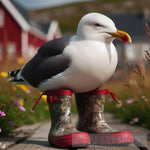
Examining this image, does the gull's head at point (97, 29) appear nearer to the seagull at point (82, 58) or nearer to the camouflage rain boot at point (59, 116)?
the seagull at point (82, 58)

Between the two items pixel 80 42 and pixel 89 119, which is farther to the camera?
pixel 89 119

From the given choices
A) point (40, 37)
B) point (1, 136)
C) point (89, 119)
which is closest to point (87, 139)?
point (89, 119)

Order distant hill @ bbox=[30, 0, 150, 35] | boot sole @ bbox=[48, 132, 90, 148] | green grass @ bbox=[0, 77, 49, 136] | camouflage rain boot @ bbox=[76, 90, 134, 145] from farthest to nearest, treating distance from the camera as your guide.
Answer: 1. distant hill @ bbox=[30, 0, 150, 35]
2. green grass @ bbox=[0, 77, 49, 136]
3. camouflage rain boot @ bbox=[76, 90, 134, 145]
4. boot sole @ bbox=[48, 132, 90, 148]

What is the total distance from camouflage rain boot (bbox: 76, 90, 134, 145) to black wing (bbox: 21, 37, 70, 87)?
15.2 inches

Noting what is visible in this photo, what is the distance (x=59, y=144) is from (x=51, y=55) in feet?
2.17

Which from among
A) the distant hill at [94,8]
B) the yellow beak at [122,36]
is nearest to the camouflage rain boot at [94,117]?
the yellow beak at [122,36]

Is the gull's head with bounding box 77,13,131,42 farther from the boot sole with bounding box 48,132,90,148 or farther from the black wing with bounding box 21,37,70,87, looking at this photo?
the boot sole with bounding box 48,132,90,148

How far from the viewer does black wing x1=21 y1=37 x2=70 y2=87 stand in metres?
2.01

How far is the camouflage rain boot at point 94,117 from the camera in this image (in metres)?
2.12

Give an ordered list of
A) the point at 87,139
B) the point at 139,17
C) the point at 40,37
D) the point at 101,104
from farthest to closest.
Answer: the point at 139,17 < the point at 40,37 < the point at 101,104 < the point at 87,139

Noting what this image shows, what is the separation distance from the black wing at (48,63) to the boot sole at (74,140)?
47 centimetres

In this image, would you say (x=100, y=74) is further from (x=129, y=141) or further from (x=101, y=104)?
(x=129, y=141)

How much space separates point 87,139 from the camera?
6.26 ft

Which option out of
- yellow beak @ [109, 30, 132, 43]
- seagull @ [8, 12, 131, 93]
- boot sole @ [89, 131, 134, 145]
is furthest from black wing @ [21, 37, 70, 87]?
boot sole @ [89, 131, 134, 145]
